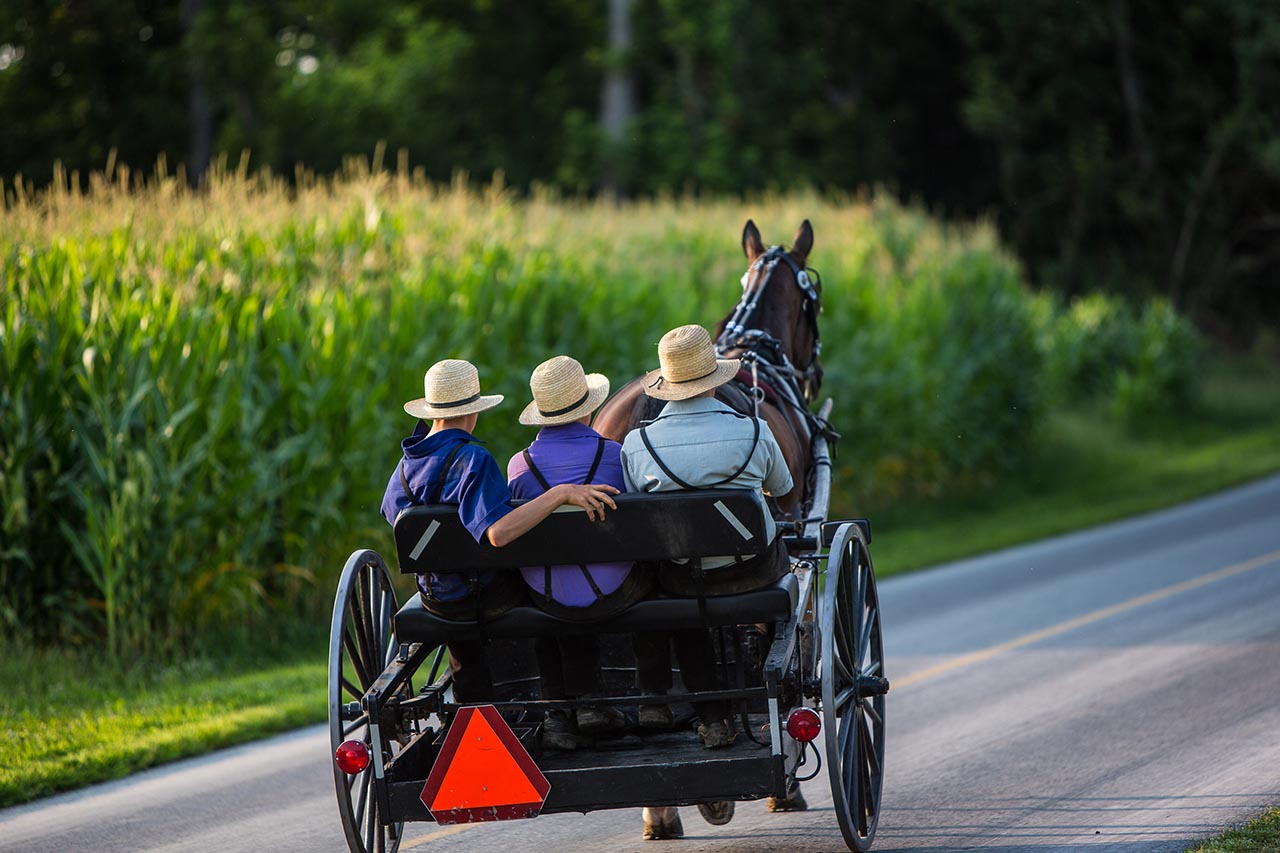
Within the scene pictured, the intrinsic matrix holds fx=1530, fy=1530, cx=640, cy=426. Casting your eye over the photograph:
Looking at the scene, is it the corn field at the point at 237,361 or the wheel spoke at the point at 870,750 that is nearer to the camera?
the wheel spoke at the point at 870,750

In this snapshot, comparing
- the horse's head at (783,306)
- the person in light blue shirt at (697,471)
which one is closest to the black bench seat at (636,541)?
the person in light blue shirt at (697,471)

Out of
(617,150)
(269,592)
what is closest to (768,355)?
(269,592)

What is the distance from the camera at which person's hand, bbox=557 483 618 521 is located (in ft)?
17.6

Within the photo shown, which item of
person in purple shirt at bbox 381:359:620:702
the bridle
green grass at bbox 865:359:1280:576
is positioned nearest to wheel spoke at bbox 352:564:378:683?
person in purple shirt at bbox 381:359:620:702

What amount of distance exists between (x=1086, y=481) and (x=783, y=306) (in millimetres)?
12066

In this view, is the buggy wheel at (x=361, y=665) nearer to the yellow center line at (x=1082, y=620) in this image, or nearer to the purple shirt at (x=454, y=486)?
the purple shirt at (x=454, y=486)

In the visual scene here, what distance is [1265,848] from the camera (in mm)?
5648

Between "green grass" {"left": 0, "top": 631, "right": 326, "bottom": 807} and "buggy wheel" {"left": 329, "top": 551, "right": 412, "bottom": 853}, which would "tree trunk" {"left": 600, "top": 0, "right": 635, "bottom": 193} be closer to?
"green grass" {"left": 0, "top": 631, "right": 326, "bottom": 807}

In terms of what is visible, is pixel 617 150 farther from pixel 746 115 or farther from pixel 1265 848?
pixel 1265 848

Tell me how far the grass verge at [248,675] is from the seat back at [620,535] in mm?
2174

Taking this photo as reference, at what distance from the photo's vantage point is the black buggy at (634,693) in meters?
5.28

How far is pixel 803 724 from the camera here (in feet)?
17.4

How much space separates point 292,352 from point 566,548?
18.8 feet

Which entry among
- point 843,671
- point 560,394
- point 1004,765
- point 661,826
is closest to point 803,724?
point 843,671
